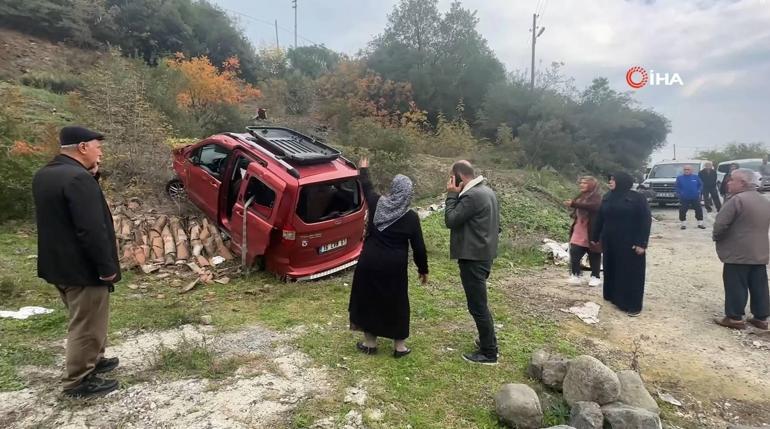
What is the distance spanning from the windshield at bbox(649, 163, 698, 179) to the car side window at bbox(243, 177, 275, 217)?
15453mm

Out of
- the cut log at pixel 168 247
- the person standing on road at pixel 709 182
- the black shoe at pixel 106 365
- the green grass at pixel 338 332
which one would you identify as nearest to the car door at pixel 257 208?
the green grass at pixel 338 332

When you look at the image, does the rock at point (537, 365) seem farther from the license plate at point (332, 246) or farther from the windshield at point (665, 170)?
the windshield at point (665, 170)

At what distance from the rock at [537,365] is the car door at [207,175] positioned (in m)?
5.24

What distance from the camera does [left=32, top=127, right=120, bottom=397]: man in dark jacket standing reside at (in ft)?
10.6

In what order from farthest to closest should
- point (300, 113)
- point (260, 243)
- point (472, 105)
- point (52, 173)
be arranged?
point (472, 105)
point (300, 113)
point (260, 243)
point (52, 173)

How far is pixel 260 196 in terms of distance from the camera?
6543 mm

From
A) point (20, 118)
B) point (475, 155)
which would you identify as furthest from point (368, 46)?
point (20, 118)

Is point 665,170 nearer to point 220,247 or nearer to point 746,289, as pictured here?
point 746,289

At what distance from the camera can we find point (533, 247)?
9.16 m

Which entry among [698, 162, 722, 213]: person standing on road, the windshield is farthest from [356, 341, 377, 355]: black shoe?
the windshield

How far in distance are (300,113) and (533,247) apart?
17.8 meters

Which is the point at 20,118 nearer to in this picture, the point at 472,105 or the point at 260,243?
the point at 260,243

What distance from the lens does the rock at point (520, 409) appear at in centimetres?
348

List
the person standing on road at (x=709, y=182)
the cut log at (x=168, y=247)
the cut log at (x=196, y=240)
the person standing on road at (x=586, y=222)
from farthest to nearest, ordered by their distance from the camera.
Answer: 1. the person standing on road at (x=709, y=182)
2. the cut log at (x=196, y=240)
3. the cut log at (x=168, y=247)
4. the person standing on road at (x=586, y=222)
